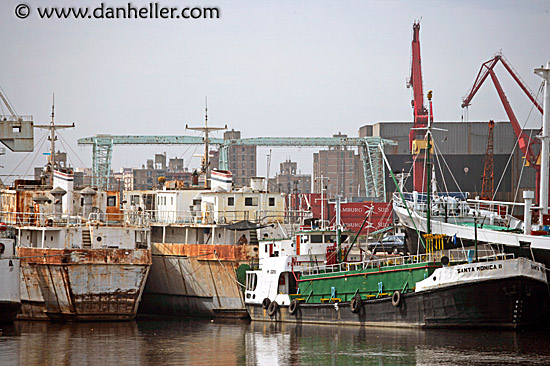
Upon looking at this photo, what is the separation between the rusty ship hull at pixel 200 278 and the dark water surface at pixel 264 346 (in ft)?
13.7

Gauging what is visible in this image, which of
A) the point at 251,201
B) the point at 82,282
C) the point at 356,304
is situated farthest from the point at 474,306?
the point at 82,282

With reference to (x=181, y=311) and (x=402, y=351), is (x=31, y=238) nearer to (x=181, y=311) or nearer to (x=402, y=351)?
(x=181, y=311)

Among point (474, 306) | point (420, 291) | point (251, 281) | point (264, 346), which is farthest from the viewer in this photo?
point (251, 281)

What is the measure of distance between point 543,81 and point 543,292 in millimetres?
12309

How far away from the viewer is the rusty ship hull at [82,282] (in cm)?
3800

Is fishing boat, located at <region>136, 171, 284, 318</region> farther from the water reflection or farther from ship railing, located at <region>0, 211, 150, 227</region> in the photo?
the water reflection

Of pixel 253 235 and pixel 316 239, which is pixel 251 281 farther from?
pixel 253 235

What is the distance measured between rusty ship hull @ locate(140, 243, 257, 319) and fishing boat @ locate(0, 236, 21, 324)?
8.57 metres

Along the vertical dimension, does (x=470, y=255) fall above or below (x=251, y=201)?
below

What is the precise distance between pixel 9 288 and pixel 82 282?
10.1 feet

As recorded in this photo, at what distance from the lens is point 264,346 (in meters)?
32.9

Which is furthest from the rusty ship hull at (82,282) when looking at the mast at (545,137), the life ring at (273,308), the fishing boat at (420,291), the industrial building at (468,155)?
the industrial building at (468,155)

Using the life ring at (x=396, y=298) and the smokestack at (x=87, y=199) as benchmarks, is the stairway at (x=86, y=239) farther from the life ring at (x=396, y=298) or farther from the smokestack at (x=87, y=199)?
the life ring at (x=396, y=298)

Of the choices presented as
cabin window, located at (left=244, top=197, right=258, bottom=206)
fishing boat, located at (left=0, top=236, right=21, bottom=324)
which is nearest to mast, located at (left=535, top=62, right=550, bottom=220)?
cabin window, located at (left=244, top=197, right=258, bottom=206)
